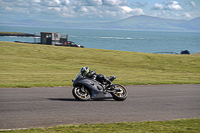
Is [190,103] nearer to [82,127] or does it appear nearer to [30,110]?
[82,127]

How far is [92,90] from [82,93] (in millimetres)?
458

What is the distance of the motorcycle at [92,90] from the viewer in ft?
34.9

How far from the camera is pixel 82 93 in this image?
10.8 meters

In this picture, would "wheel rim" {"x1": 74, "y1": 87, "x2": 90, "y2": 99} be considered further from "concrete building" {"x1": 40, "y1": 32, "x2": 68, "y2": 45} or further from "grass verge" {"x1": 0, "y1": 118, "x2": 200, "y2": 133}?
"concrete building" {"x1": 40, "y1": 32, "x2": 68, "y2": 45}

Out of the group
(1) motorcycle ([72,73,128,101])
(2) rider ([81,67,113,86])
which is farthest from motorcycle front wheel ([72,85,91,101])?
(2) rider ([81,67,113,86])

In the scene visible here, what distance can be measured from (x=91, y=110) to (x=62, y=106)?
119 cm

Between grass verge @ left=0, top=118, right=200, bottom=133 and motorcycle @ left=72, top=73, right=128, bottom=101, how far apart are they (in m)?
3.43

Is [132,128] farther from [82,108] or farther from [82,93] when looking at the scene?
[82,93]

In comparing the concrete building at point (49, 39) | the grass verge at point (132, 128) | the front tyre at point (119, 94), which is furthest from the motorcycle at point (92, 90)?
the concrete building at point (49, 39)

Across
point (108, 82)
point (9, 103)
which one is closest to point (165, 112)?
point (108, 82)

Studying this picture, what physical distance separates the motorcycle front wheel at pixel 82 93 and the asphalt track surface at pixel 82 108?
32cm

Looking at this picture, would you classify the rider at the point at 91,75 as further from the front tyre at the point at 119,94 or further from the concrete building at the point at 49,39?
the concrete building at the point at 49,39

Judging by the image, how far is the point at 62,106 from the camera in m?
9.57

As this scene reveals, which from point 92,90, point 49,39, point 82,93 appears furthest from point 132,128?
point 49,39
